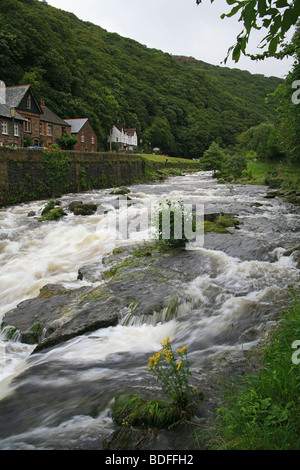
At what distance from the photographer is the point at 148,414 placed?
3521 mm

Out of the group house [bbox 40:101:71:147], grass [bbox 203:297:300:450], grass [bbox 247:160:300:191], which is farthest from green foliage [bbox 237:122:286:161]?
grass [bbox 203:297:300:450]

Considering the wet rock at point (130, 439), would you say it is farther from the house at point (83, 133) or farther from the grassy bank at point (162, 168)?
the house at point (83, 133)

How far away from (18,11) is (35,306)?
7020 centimetres

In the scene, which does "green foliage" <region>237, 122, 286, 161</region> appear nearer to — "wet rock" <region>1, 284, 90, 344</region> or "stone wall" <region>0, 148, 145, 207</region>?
A: "stone wall" <region>0, 148, 145, 207</region>

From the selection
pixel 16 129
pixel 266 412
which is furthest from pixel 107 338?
pixel 16 129

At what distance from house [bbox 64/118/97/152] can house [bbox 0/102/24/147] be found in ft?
53.9

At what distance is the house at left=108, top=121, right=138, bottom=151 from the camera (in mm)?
82875

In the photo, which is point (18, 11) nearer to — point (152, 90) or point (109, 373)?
point (152, 90)

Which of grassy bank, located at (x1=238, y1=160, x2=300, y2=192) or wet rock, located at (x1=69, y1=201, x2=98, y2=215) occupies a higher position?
grassy bank, located at (x1=238, y1=160, x2=300, y2=192)

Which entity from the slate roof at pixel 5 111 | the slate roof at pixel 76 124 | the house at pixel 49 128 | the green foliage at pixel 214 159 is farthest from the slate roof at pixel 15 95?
the green foliage at pixel 214 159

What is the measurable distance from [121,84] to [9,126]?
7138cm

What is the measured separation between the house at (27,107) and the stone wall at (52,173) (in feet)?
38.5

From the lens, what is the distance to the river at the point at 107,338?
13.0ft
